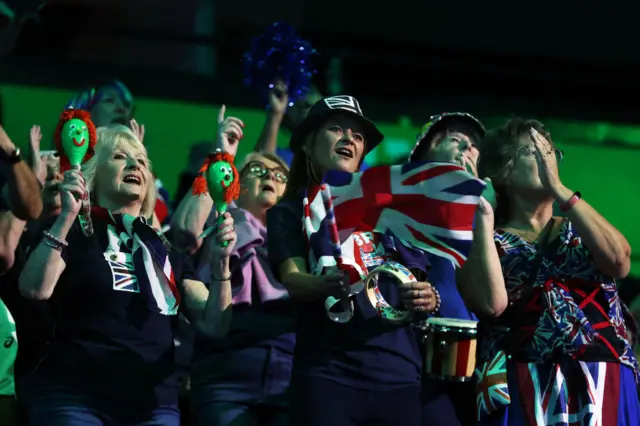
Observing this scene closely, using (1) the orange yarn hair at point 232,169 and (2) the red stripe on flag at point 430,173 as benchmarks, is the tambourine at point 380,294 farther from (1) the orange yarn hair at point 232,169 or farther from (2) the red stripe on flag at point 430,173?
(1) the orange yarn hair at point 232,169

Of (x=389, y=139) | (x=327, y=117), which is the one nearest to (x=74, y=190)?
(x=327, y=117)

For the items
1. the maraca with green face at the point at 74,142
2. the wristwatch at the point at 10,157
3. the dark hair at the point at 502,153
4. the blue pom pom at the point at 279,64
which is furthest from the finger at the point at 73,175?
the blue pom pom at the point at 279,64

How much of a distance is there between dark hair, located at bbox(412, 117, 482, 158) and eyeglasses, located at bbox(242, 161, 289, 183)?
0.70 metres

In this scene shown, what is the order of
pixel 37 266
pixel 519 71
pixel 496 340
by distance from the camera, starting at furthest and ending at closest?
pixel 519 71, pixel 496 340, pixel 37 266

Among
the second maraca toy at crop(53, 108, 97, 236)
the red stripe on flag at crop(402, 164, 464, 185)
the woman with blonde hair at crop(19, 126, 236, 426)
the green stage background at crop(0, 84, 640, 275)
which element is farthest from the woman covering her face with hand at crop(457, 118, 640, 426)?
the green stage background at crop(0, 84, 640, 275)

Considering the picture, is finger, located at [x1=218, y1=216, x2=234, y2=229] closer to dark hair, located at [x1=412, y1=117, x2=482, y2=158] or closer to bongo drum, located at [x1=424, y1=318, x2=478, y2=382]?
bongo drum, located at [x1=424, y1=318, x2=478, y2=382]

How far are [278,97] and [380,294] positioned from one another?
78.6 inches

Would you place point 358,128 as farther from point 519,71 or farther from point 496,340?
point 519,71

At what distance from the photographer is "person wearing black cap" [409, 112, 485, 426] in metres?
4.84

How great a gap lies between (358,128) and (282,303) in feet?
2.76

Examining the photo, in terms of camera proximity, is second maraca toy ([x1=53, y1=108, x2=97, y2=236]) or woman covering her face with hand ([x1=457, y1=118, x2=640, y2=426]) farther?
second maraca toy ([x1=53, y1=108, x2=97, y2=236])

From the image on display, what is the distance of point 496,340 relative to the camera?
4723 millimetres

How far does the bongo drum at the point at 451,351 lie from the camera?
15.7ft

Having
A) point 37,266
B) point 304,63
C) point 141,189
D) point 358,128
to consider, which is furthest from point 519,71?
point 37,266
